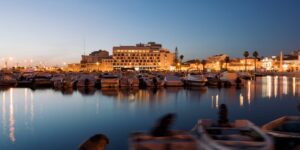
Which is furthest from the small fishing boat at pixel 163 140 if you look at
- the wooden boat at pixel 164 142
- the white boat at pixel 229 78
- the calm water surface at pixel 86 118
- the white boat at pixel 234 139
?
the white boat at pixel 229 78

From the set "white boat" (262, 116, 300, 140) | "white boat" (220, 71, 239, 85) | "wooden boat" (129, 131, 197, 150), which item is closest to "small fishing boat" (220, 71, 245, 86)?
"white boat" (220, 71, 239, 85)

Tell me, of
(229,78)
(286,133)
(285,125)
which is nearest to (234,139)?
(286,133)

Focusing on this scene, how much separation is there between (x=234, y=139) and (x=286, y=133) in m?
3.53

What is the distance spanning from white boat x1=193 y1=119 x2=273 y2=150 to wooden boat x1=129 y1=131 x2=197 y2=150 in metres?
0.29

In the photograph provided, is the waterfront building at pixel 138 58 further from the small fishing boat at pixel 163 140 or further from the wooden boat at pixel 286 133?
the small fishing boat at pixel 163 140

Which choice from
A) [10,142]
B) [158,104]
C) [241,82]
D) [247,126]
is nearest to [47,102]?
[158,104]

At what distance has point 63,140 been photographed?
592 inches

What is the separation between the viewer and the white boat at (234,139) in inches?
234

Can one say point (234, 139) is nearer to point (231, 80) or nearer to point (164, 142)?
point (164, 142)

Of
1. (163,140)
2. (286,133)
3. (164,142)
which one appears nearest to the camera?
(164,142)

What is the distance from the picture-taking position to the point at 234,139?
6.86 meters

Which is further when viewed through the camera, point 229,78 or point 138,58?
point 138,58

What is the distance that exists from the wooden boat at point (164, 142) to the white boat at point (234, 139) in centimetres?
29

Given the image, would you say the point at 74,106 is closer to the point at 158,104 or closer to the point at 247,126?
the point at 158,104
